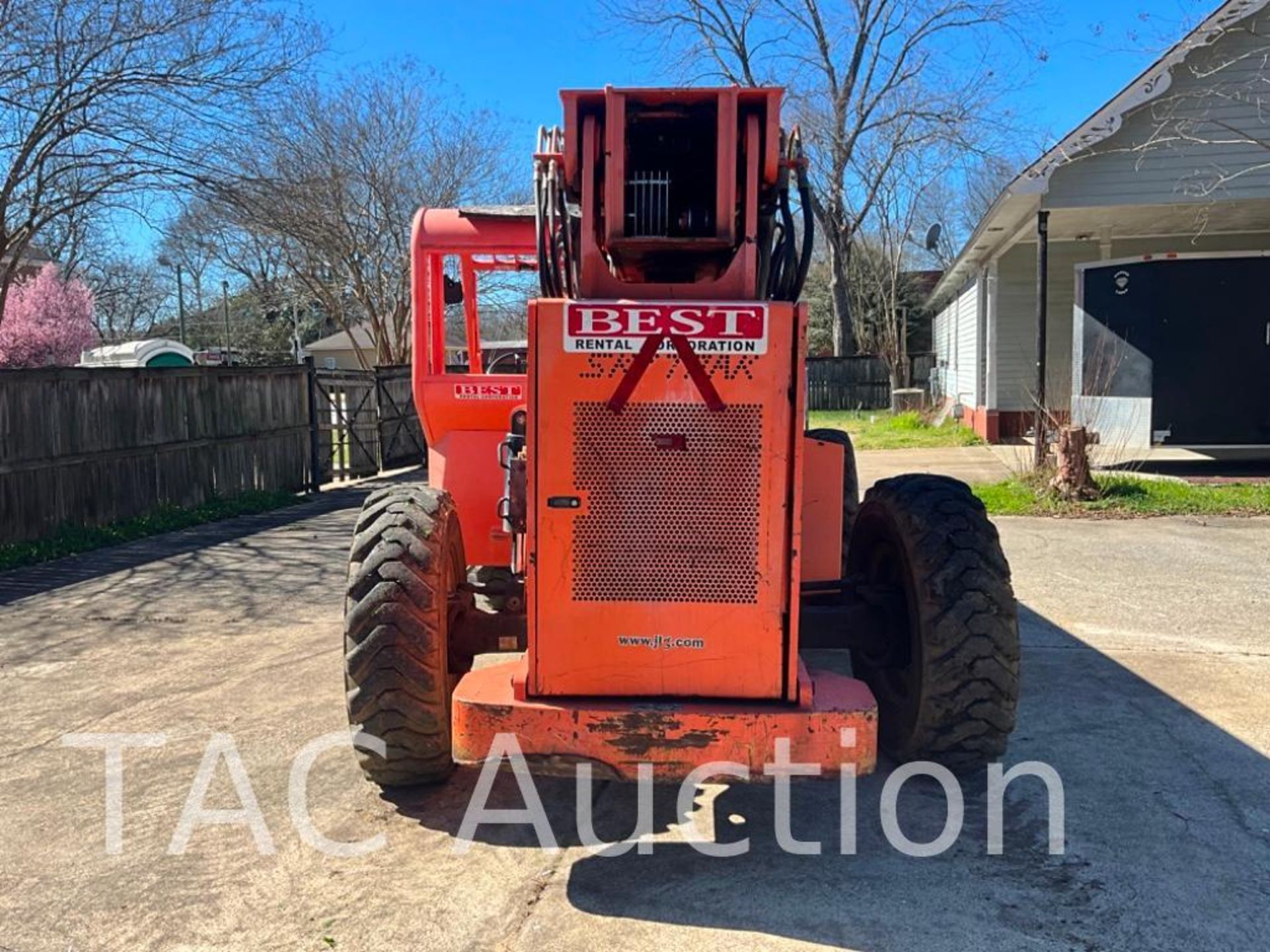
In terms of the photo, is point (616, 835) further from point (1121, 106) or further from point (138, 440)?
point (1121, 106)

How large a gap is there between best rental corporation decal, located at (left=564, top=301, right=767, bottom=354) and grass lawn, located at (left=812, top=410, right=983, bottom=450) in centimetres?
1235

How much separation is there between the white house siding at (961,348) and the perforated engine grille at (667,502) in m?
16.7

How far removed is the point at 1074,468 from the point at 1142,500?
0.85 metres

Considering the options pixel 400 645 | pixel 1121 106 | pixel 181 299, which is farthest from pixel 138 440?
pixel 181 299

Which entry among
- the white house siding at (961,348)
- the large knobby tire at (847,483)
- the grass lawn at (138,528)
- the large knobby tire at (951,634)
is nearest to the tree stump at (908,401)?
the white house siding at (961,348)

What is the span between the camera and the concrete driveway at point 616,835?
3.08 meters

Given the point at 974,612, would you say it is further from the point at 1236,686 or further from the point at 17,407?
the point at 17,407

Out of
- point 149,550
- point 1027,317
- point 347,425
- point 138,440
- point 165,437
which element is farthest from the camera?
point 1027,317

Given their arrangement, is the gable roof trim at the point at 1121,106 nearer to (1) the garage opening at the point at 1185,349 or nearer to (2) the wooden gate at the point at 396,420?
(1) the garage opening at the point at 1185,349

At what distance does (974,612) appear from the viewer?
12.1 feet

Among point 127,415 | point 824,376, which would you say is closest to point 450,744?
point 127,415

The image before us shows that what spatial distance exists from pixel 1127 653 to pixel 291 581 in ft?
21.0

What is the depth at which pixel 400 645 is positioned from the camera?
3.59m
